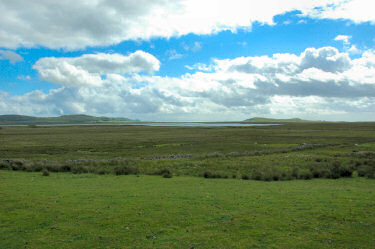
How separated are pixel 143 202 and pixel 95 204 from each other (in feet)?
8.22

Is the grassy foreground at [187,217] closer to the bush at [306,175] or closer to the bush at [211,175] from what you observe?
the bush at [306,175]

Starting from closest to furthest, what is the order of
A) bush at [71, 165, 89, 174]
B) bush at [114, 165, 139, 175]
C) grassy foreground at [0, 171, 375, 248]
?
grassy foreground at [0, 171, 375, 248] → bush at [114, 165, 139, 175] → bush at [71, 165, 89, 174]

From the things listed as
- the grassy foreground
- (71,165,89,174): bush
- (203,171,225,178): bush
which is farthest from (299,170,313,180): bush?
(71,165,89,174): bush

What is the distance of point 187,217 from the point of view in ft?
36.3

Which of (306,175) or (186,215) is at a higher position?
(186,215)

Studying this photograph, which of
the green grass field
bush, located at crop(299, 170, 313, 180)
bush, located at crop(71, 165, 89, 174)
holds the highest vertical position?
the green grass field

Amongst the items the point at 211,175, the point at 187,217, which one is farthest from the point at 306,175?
the point at 187,217

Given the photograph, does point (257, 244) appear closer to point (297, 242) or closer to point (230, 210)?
point (297, 242)

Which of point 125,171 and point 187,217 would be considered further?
point 125,171

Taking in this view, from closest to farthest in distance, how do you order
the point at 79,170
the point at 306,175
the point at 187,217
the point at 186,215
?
the point at 187,217 < the point at 186,215 < the point at 306,175 < the point at 79,170

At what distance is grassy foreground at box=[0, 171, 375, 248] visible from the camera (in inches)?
343

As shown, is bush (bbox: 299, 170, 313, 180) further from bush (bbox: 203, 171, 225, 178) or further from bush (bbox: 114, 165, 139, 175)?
bush (bbox: 114, 165, 139, 175)

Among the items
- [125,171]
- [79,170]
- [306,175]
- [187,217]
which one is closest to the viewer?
[187,217]

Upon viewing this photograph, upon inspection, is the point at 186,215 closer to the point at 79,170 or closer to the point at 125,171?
the point at 125,171
